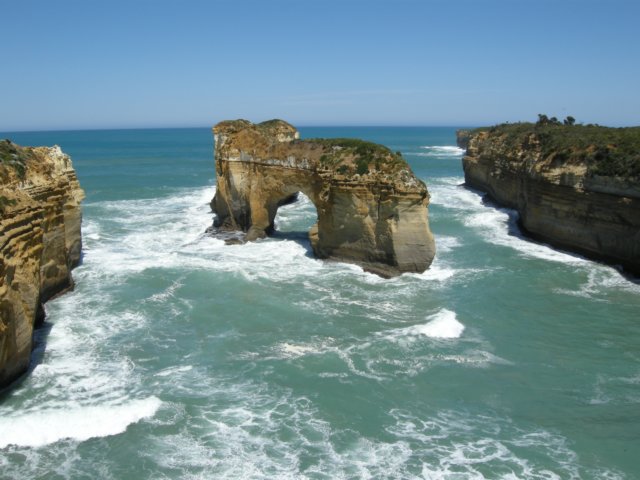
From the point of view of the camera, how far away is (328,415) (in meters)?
13.5

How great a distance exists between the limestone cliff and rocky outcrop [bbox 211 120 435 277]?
9297 millimetres

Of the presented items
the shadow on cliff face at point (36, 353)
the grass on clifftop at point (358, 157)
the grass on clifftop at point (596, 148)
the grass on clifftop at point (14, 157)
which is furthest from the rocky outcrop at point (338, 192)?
the shadow on cliff face at point (36, 353)

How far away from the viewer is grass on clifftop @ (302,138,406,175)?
78.3 feet

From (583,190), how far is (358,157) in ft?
39.1

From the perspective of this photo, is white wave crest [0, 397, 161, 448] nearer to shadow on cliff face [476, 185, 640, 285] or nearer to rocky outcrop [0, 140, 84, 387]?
rocky outcrop [0, 140, 84, 387]

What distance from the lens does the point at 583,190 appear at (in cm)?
2727

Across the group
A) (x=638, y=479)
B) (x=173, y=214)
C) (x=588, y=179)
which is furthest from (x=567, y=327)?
(x=173, y=214)

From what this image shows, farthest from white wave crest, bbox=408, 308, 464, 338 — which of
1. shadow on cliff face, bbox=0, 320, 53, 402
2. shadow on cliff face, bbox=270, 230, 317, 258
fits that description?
shadow on cliff face, bbox=0, 320, 53, 402

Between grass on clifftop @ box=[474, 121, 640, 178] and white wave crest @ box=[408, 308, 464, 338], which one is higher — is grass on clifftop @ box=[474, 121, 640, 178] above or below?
above

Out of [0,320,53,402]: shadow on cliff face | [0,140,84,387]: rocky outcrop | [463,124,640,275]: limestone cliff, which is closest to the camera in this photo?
[0,140,84,387]: rocky outcrop

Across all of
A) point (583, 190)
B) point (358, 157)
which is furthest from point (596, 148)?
point (358, 157)

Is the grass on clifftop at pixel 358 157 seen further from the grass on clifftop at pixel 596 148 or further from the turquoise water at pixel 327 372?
the grass on clifftop at pixel 596 148

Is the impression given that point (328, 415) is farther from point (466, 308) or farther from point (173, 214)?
point (173, 214)

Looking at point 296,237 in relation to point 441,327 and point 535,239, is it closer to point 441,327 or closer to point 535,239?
point 535,239
